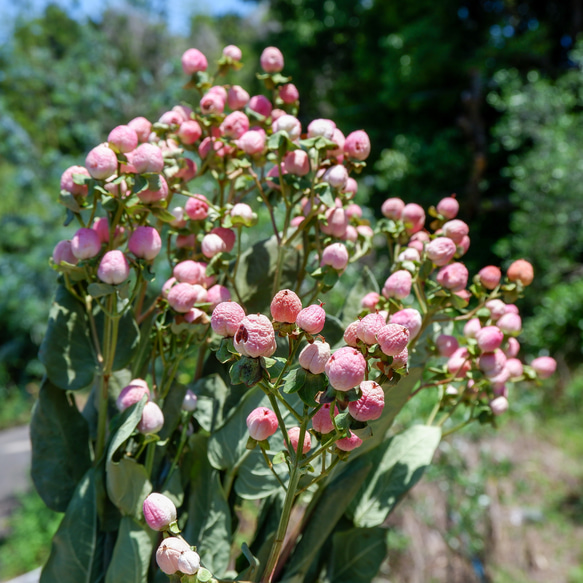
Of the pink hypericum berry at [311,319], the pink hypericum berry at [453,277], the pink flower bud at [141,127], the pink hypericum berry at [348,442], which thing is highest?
the pink hypericum berry at [453,277]

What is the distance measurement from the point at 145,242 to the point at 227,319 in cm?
12

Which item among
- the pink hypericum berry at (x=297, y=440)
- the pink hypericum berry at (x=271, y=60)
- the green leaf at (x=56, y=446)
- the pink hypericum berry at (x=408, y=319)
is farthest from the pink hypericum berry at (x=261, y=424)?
the pink hypericum berry at (x=271, y=60)

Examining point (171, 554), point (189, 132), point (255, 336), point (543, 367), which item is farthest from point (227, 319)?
point (543, 367)

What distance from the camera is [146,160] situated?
371 mm

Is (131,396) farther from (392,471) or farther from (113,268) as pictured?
(392,471)

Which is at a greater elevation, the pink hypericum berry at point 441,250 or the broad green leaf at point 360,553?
the pink hypericum berry at point 441,250

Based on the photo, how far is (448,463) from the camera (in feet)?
5.28

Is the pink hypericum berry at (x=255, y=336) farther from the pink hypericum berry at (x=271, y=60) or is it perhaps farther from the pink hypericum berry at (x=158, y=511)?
the pink hypericum berry at (x=271, y=60)

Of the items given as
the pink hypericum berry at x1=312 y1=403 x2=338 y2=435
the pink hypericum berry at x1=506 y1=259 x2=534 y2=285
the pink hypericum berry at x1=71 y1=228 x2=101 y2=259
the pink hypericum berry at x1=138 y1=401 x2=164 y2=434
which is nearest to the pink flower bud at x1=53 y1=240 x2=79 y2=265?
the pink hypericum berry at x1=71 y1=228 x2=101 y2=259

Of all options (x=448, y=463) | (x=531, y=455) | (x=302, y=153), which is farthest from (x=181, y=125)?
(x=531, y=455)

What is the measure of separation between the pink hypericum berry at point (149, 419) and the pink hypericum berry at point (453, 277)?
0.77 feet

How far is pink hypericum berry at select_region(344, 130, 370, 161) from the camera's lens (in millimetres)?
440

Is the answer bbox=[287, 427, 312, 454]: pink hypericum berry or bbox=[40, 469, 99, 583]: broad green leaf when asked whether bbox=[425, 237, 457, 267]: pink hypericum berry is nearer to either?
bbox=[287, 427, 312, 454]: pink hypericum berry

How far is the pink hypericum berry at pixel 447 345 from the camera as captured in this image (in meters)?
0.45
